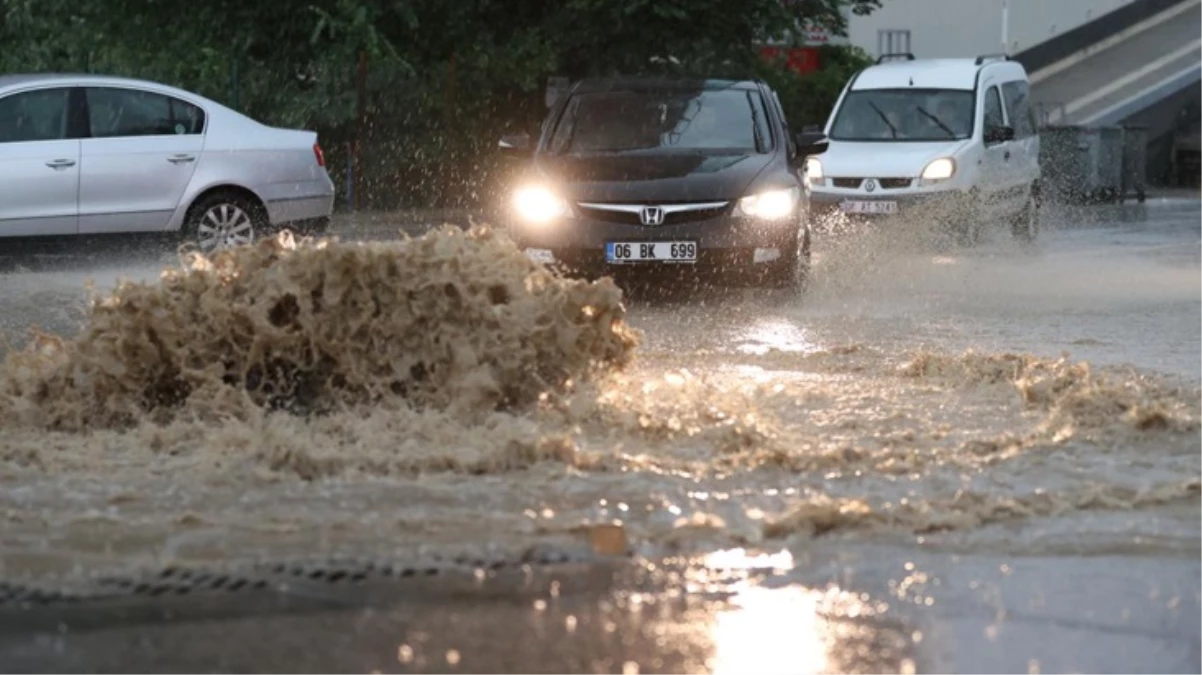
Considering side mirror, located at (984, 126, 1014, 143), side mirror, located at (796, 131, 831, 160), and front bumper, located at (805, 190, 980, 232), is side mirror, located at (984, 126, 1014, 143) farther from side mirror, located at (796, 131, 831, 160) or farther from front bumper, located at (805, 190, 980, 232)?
side mirror, located at (796, 131, 831, 160)

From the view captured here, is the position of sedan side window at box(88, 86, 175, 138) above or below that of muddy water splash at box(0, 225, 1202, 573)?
above

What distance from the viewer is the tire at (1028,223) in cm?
2289

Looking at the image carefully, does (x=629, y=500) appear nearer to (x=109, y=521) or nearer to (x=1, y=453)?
(x=109, y=521)

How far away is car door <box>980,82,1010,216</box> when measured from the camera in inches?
859

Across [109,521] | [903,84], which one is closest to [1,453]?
[109,521]

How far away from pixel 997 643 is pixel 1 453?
14.4 ft

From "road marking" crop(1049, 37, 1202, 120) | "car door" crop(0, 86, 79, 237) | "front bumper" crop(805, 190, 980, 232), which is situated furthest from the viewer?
"road marking" crop(1049, 37, 1202, 120)

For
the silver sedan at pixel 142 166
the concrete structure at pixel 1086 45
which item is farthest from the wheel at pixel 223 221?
the concrete structure at pixel 1086 45

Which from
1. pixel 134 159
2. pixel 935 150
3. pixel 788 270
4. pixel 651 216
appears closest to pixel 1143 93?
pixel 935 150

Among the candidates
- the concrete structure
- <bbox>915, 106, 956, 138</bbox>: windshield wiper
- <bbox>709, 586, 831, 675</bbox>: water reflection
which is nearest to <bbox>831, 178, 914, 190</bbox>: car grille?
<bbox>915, 106, 956, 138</bbox>: windshield wiper

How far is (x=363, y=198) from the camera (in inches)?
1056

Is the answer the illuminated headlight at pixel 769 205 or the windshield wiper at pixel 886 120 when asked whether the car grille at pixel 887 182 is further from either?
the illuminated headlight at pixel 769 205

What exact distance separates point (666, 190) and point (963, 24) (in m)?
32.9

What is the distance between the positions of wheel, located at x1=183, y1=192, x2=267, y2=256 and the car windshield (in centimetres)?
306
